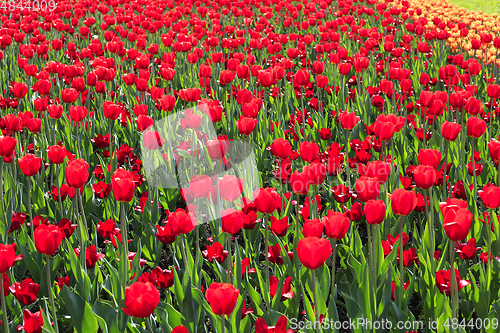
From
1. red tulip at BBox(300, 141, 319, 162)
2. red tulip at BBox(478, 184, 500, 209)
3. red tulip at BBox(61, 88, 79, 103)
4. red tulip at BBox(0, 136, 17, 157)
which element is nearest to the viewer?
red tulip at BBox(478, 184, 500, 209)

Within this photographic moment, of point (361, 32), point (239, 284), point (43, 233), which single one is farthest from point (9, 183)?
point (361, 32)

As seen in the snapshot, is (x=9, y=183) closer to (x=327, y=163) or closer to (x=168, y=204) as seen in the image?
(x=168, y=204)

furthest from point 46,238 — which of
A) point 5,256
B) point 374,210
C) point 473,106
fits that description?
point 473,106

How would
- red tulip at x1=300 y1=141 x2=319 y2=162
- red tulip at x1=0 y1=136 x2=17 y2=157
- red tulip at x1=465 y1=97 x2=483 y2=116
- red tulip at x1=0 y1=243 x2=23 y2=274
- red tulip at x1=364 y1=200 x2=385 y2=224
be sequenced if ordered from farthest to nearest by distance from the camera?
1. red tulip at x1=465 y1=97 x2=483 y2=116
2. red tulip at x1=300 y1=141 x2=319 y2=162
3. red tulip at x1=0 y1=136 x2=17 y2=157
4. red tulip at x1=364 y1=200 x2=385 y2=224
5. red tulip at x1=0 y1=243 x2=23 y2=274

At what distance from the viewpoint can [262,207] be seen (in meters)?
1.84

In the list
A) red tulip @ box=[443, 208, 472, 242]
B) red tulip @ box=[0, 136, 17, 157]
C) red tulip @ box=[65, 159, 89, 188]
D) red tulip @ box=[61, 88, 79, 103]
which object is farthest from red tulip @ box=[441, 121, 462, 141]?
red tulip @ box=[61, 88, 79, 103]

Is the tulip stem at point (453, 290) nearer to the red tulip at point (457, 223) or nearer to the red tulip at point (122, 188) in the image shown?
the red tulip at point (457, 223)

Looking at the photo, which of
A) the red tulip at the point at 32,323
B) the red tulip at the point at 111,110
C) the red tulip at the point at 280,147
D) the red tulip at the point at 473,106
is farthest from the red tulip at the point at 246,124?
the red tulip at the point at 32,323

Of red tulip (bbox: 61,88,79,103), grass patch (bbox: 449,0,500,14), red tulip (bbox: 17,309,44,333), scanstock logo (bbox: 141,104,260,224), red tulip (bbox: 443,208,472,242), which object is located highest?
red tulip (bbox: 443,208,472,242)

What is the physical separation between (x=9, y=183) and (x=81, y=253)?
1111 millimetres

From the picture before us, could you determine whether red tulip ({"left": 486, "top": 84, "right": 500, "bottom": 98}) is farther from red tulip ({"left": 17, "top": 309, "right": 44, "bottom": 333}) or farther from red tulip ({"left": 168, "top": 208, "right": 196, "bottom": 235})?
red tulip ({"left": 17, "top": 309, "right": 44, "bottom": 333})

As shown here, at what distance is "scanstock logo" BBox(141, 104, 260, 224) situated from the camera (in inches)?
105

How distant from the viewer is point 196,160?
3322mm

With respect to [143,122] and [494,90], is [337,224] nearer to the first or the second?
[143,122]
